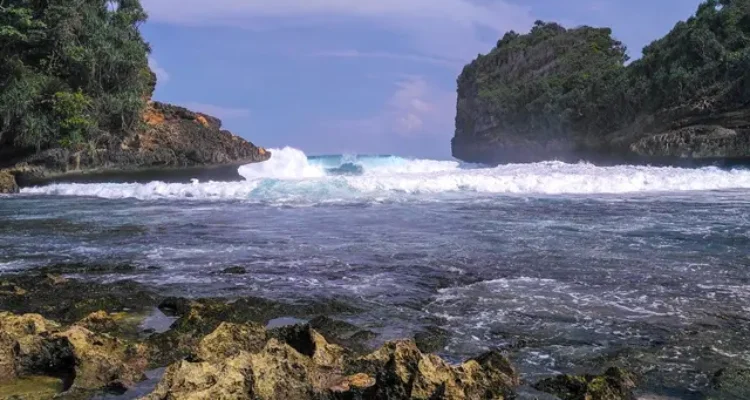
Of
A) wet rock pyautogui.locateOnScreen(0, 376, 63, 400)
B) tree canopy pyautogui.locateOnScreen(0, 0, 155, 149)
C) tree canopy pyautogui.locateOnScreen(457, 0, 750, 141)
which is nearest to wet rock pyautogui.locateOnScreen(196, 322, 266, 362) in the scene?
wet rock pyautogui.locateOnScreen(0, 376, 63, 400)

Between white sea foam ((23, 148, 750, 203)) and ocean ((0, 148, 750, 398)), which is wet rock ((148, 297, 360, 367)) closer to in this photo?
ocean ((0, 148, 750, 398))

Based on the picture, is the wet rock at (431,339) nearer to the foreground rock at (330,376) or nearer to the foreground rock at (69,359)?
the foreground rock at (330,376)

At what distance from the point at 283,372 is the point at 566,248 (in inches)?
274

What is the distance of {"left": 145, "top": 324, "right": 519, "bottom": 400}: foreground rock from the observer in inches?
153

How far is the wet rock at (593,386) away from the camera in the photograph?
4090 mm

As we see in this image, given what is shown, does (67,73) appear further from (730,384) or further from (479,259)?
(730,384)

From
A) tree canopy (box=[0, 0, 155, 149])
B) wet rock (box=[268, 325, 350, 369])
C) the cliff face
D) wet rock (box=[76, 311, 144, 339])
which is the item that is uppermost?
tree canopy (box=[0, 0, 155, 149])

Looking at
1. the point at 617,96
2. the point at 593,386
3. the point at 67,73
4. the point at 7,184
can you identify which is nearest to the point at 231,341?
the point at 593,386

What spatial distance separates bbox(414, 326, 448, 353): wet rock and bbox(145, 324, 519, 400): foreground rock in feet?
2.48

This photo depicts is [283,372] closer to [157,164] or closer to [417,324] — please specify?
[417,324]

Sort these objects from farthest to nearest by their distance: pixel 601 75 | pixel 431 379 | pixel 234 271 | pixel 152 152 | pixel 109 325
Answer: pixel 601 75 → pixel 152 152 → pixel 234 271 → pixel 109 325 → pixel 431 379

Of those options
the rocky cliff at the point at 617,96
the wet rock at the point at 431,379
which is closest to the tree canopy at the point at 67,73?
the wet rock at the point at 431,379

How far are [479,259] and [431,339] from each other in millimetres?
3964

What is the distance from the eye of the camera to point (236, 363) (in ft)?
13.4
